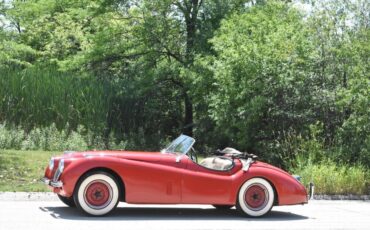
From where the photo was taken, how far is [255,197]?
33.8 ft

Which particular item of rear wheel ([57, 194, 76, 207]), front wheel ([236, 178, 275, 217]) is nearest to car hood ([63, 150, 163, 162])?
rear wheel ([57, 194, 76, 207])

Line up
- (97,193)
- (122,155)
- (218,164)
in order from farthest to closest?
(218,164) < (122,155) < (97,193)

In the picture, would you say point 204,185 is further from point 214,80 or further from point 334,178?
point 214,80

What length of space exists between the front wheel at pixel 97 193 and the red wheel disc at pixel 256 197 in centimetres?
225

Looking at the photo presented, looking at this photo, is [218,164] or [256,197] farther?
[218,164]

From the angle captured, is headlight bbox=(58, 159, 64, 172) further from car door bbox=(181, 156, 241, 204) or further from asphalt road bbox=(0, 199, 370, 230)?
car door bbox=(181, 156, 241, 204)

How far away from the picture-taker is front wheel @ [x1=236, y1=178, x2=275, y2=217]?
402 inches

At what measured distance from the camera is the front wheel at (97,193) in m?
9.46

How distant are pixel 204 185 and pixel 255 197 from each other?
98 centimetres

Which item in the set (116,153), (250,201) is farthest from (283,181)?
(116,153)

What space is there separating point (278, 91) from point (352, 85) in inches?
93.5

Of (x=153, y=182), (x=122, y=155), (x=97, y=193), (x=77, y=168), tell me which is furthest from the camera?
(x=122, y=155)

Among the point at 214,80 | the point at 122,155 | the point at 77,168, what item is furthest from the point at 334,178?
the point at 214,80

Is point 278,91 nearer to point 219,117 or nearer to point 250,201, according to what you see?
point 219,117
